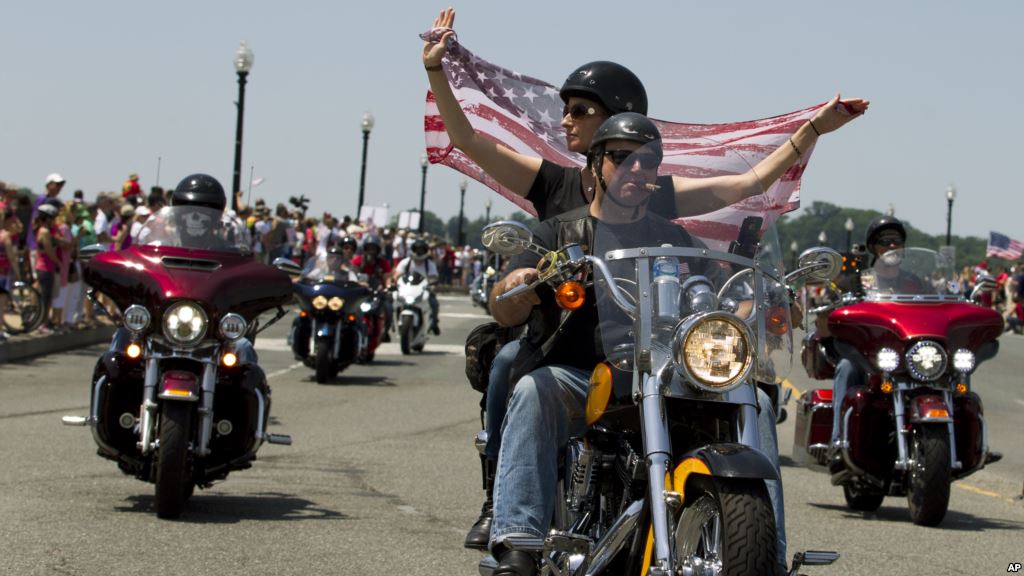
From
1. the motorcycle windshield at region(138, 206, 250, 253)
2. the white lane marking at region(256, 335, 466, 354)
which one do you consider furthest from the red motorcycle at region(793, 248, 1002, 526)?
the white lane marking at region(256, 335, 466, 354)

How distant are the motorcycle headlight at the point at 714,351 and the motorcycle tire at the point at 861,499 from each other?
5208 mm

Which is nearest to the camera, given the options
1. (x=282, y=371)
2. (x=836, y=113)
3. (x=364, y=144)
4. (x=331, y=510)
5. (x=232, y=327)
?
(x=836, y=113)

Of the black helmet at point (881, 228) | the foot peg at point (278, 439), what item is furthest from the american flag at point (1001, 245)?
the foot peg at point (278, 439)

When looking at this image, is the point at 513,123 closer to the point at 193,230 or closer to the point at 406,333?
the point at 193,230

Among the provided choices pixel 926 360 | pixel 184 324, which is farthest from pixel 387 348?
pixel 184 324

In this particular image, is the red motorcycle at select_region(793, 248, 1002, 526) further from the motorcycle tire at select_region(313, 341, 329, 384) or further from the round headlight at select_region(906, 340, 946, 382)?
the motorcycle tire at select_region(313, 341, 329, 384)

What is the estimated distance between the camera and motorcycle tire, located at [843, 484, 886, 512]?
9.58 m

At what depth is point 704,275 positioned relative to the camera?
4.90m

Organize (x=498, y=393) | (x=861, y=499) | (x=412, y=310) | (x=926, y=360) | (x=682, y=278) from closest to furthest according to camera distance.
A: (x=682, y=278), (x=498, y=393), (x=926, y=360), (x=861, y=499), (x=412, y=310)

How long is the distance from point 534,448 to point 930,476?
423 cm

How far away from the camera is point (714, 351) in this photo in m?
4.57

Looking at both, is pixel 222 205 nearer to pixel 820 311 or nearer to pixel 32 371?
pixel 820 311

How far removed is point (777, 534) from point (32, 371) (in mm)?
13930

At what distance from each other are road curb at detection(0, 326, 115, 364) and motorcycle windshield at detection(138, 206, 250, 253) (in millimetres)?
9447
